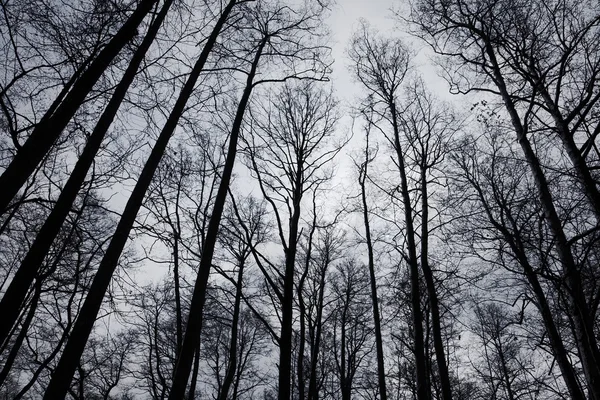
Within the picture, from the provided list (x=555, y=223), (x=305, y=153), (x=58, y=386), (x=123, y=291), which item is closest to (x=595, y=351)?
(x=555, y=223)

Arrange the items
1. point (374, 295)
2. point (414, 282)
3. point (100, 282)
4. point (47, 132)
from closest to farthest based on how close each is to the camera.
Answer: point (47, 132), point (100, 282), point (414, 282), point (374, 295)

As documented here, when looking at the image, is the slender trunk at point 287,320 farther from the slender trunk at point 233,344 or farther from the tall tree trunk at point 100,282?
the tall tree trunk at point 100,282

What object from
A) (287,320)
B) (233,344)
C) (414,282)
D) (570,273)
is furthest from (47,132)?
(233,344)

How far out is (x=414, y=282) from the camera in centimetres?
811

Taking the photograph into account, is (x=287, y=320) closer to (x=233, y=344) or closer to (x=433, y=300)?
(x=433, y=300)

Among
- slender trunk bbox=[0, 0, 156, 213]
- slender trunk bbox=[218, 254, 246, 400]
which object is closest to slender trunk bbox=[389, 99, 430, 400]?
slender trunk bbox=[218, 254, 246, 400]

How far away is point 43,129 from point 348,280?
13.9 m

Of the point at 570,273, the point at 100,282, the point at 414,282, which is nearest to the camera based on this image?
the point at 570,273

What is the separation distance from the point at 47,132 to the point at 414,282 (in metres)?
8.04

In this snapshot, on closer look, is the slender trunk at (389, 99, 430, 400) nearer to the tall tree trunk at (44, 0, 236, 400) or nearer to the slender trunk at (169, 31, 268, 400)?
the slender trunk at (169, 31, 268, 400)

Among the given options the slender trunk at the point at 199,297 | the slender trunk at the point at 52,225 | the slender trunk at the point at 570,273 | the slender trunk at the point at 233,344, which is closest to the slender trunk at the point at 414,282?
the slender trunk at the point at 570,273

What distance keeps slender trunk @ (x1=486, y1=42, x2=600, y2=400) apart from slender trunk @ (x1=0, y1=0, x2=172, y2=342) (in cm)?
547

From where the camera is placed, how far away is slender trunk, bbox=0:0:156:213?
11.6ft

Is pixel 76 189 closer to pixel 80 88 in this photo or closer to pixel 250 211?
pixel 80 88
